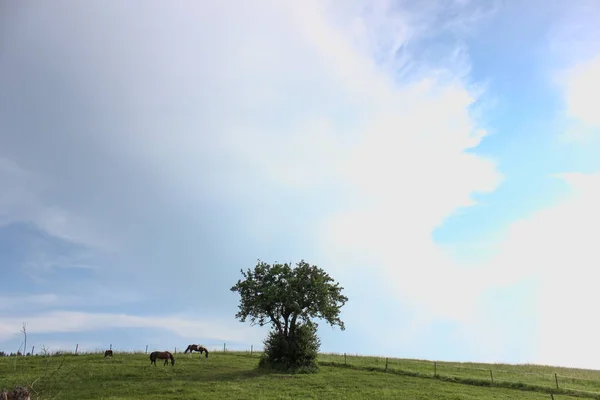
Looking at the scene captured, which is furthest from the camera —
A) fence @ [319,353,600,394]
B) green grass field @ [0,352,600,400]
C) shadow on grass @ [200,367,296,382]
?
fence @ [319,353,600,394]

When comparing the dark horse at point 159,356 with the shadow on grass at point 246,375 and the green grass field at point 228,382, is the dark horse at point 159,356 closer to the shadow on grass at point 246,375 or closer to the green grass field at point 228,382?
the green grass field at point 228,382

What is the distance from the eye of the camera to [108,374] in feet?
131

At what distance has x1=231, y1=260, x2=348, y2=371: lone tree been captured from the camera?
47031 millimetres

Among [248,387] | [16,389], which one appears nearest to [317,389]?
[248,387]

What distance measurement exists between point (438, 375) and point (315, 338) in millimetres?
14030

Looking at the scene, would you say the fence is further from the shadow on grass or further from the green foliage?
the shadow on grass

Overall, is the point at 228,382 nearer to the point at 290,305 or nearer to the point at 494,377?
the point at 290,305

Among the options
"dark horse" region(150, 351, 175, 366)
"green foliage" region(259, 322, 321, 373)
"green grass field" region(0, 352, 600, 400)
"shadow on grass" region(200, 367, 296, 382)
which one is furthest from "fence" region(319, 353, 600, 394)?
"dark horse" region(150, 351, 175, 366)

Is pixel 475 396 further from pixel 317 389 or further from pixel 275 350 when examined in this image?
pixel 275 350

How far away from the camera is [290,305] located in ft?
160

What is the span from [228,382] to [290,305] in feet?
45.9

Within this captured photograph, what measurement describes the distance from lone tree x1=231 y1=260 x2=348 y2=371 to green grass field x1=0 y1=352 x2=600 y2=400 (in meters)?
3.15

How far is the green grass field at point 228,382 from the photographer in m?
31.4

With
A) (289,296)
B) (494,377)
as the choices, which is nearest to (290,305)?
(289,296)
